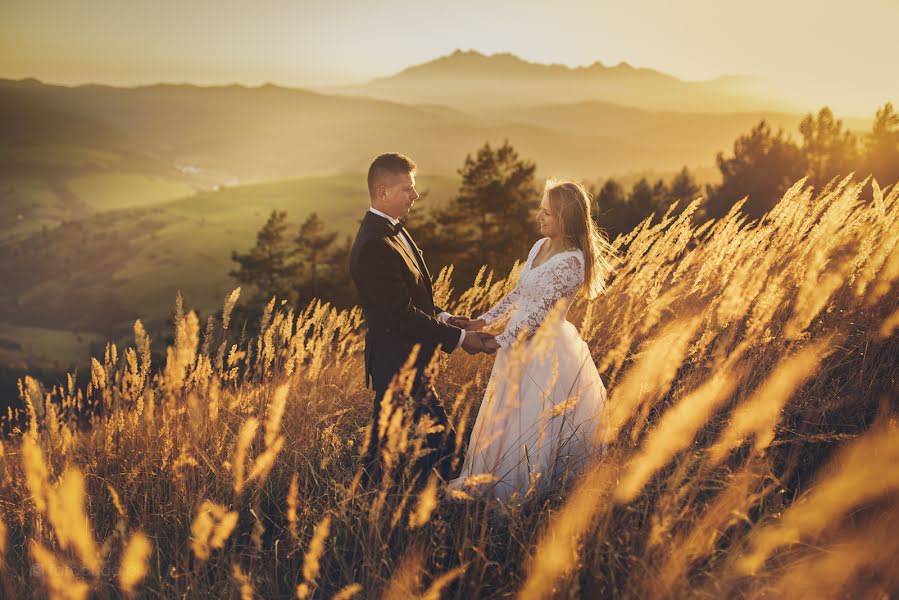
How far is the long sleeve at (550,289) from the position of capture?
10.3 ft

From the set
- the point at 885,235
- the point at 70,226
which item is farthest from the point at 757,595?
the point at 70,226

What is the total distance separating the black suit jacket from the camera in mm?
2969

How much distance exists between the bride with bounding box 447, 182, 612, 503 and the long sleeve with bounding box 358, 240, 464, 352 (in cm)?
44

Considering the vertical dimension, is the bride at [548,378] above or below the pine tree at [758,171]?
below

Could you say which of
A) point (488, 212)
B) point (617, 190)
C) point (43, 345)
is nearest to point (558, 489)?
point (488, 212)

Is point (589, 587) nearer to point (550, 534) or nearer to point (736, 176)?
point (550, 534)

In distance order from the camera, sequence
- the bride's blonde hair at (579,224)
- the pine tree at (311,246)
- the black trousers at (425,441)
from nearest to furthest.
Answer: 1. the black trousers at (425,441)
2. the bride's blonde hair at (579,224)
3. the pine tree at (311,246)

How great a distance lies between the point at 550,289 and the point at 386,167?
1.16 metres

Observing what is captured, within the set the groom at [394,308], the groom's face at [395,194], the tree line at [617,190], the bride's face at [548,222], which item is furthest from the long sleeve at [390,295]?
the tree line at [617,190]

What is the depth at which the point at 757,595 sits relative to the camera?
177 cm

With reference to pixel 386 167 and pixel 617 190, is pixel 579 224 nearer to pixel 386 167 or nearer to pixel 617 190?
pixel 386 167

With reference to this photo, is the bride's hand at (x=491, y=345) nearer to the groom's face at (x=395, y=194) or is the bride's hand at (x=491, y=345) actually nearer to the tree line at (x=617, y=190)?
the groom's face at (x=395, y=194)

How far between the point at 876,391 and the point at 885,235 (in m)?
1.10

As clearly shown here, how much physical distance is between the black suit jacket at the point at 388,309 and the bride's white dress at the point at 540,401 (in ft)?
1.46
